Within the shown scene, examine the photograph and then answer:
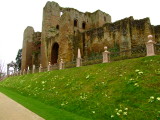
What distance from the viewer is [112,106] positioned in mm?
7398

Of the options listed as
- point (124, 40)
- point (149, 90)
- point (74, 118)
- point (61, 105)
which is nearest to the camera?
point (74, 118)

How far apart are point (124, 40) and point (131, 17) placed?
3.29m

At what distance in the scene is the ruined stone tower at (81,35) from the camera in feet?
69.2

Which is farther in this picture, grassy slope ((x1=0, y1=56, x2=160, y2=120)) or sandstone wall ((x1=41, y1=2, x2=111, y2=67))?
sandstone wall ((x1=41, y1=2, x2=111, y2=67))

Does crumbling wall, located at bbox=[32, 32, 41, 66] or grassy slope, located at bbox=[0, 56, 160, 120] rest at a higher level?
crumbling wall, located at bbox=[32, 32, 41, 66]

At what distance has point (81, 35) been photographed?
27.2m

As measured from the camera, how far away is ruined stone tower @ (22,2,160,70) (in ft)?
69.2

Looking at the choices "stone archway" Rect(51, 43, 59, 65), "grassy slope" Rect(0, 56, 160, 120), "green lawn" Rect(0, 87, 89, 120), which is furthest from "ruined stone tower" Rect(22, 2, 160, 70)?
"green lawn" Rect(0, 87, 89, 120)

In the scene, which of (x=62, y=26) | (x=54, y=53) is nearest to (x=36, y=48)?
(x=54, y=53)

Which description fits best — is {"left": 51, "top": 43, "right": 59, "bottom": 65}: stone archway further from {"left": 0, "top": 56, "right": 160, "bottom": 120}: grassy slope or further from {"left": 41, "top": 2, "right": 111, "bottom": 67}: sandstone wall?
{"left": 0, "top": 56, "right": 160, "bottom": 120}: grassy slope

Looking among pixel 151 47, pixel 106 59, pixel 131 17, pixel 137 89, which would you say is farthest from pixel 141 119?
pixel 131 17

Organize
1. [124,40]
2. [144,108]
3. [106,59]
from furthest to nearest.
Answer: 1. [124,40]
2. [106,59]
3. [144,108]

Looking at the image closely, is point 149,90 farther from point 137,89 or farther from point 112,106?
point 112,106

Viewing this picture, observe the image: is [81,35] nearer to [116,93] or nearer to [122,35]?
[122,35]
